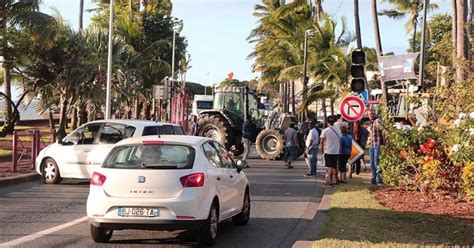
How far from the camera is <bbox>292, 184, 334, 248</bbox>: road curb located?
8.45 meters

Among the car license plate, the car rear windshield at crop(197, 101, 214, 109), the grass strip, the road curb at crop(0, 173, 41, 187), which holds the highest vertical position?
the car rear windshield at crop(197, 101, 214, 109)

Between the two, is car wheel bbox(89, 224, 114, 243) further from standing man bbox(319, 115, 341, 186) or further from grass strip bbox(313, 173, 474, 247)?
standing man bbox(319, 115, 341, 186)

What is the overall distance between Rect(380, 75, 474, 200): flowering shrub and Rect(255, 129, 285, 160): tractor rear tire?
34.8ft

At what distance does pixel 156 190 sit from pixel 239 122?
1855cm

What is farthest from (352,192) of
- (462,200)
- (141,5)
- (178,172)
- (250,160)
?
(141,5)

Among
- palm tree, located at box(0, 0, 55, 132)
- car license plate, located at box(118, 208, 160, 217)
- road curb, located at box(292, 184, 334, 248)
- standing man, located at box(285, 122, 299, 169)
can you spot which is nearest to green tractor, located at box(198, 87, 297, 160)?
standing man, located at box(285, 122, 299, 169)

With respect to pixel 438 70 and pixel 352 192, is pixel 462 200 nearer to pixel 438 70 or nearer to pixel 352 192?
pixel 352 192

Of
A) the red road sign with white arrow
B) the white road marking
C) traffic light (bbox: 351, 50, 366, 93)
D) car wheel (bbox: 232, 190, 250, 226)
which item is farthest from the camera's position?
the red road sign with white arrow

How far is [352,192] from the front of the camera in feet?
44.9

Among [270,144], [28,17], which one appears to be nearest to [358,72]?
[270,144]

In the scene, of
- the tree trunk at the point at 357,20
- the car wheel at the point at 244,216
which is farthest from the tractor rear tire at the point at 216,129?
the car wheel at the point at 244,216

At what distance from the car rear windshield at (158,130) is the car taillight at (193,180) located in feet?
21.8

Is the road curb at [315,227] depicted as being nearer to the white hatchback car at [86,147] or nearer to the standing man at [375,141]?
the standing man at [375,141]

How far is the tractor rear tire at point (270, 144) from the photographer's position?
25016mm
